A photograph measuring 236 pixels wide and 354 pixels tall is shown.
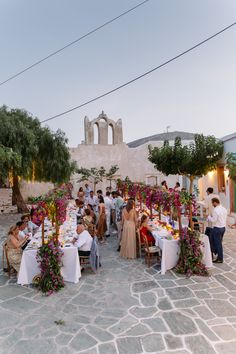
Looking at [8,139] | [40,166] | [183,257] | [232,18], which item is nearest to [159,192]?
[183,257]

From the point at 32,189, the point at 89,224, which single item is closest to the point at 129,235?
the point at 89,224

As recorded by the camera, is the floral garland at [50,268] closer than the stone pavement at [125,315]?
No

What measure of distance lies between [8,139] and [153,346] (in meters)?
12.9

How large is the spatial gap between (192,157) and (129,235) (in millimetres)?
8607

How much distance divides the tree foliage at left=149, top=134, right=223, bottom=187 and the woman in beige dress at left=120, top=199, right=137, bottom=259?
7988 mm

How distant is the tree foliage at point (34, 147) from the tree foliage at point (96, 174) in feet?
16.7

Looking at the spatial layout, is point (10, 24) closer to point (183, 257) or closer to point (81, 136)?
point (183, 257)

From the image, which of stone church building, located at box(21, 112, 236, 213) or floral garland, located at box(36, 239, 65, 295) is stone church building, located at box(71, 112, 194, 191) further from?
floral garland, located at box(36, 239, 65, 295)

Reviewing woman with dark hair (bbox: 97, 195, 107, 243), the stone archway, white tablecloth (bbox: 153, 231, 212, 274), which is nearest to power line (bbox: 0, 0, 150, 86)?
woman with dark hair (bbox: 97, 195, 107, 243)

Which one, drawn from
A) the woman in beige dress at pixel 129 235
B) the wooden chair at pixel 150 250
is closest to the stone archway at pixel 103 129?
the woman in beige dress at pixel 129 235

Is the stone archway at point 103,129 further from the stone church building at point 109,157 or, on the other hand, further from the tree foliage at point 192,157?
the tree foliage at point 192,157

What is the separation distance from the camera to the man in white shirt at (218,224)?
679 cm

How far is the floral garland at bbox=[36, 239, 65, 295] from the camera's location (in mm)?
5578

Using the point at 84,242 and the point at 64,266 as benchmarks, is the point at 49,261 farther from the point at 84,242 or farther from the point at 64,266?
the point at 84,242
